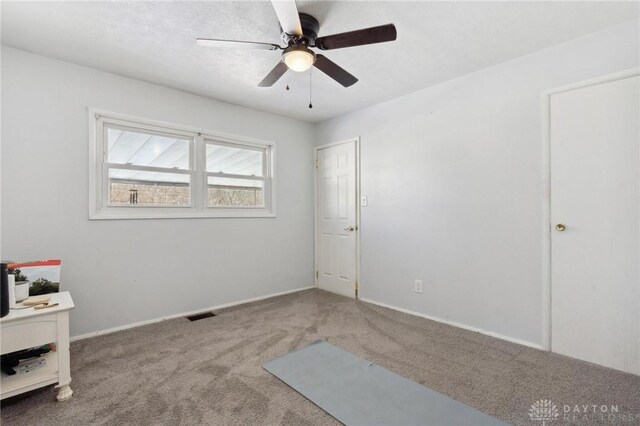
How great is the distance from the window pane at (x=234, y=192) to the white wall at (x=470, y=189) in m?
1.41

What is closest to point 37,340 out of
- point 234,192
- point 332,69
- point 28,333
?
point 28,333

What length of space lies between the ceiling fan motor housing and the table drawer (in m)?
2.22

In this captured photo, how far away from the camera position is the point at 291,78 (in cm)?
288

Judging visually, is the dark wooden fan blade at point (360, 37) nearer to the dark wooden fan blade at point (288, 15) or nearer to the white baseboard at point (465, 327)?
the dark wooden fan blade at point (288, 15)

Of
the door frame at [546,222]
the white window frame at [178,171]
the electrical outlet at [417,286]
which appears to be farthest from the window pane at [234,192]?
the door frame at [546,222]

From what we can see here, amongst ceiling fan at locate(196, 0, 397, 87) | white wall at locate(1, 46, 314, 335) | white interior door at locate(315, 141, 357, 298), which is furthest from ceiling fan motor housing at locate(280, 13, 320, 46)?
white interior door at locate(315, 141, 357, 298)

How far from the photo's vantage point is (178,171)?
3.22 m

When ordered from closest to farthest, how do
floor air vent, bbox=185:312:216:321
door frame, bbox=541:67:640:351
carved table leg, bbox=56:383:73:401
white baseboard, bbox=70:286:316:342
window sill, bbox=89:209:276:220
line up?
carved table leg, bbox=56:383:73:401
door frame, bbox=541:67:640:351
white baseboard, bbox=70:286:316:342
window sill, bbox=89:209:276:220
floor air vent, bbox=185:312:216:321

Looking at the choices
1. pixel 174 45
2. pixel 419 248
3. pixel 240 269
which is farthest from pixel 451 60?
pixel 240 269

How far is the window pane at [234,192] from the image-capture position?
3.53 m

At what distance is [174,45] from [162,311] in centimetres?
249

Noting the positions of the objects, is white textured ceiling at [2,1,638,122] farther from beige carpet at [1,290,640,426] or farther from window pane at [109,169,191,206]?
beige carpet at [1,290,640,426]

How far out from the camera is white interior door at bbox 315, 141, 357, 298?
12.8ft

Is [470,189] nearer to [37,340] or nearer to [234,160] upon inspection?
[234,160]
